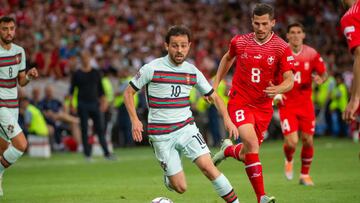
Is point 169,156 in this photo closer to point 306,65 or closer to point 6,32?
point 6,32

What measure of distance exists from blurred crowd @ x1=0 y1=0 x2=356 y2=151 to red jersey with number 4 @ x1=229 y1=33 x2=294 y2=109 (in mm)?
13899

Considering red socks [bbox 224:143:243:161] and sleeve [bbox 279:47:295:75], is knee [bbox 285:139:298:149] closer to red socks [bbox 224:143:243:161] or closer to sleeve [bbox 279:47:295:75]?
red socks [bbox 224:143:243:161]

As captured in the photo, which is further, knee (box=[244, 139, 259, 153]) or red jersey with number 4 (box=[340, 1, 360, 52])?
knee (box=[244, 139, 259, 153])

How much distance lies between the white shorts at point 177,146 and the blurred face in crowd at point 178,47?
34.4 inches

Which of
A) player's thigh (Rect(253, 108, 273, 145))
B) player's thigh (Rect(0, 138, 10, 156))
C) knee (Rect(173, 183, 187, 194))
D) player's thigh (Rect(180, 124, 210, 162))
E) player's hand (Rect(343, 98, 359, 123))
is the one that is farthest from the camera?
player's thigh (Rect(0, 138, 10, 156))

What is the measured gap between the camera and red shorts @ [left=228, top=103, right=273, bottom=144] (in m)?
12.9

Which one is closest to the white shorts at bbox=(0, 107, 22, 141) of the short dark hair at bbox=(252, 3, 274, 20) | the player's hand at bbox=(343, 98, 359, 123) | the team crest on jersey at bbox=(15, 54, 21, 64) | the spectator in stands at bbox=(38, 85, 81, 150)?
the team crest on jersey at bbox=(15, 54, 21, 64)

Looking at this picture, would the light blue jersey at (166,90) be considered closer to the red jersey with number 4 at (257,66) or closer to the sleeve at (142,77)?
the sleeve at (142,77)

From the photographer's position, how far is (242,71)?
1307 cm

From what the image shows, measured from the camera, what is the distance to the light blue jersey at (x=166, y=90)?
11367 millimetres

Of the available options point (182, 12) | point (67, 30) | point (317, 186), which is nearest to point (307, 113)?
point (317, 186)

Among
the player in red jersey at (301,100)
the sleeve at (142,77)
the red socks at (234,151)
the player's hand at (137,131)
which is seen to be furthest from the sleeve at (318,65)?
the player's hand at (137,131)

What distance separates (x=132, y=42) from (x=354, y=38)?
76.2ft

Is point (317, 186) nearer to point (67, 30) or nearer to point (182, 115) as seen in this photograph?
point (182, 115)
